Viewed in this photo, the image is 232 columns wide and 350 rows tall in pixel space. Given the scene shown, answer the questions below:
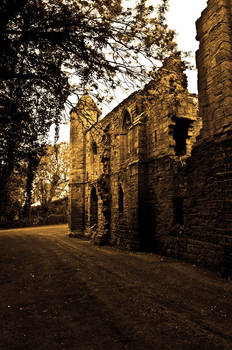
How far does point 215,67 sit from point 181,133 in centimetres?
→ 515

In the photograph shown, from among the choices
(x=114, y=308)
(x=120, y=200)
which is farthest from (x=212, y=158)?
(x=120, y=200)

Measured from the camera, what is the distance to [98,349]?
3.35m

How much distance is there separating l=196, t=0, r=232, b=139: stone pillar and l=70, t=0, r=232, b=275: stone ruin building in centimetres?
3

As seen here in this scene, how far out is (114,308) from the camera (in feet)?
15.7

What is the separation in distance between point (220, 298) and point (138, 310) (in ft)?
6.52

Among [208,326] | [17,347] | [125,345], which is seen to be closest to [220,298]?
[208,326]

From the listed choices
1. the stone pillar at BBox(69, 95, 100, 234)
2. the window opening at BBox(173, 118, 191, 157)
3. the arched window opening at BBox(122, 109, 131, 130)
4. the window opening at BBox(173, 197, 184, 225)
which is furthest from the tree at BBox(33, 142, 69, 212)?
the window opening at BBox(173, 197, 184, 225)

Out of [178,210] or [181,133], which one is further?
[181,133]

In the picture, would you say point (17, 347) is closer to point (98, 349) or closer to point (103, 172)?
point (98, 349)

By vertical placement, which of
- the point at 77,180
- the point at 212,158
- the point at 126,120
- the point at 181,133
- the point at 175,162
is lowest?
the point at 212,158

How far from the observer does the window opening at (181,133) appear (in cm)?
1176

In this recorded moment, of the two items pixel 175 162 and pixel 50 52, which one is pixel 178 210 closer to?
pixel 175 162

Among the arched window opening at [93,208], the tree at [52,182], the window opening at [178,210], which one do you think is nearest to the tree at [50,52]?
the window opening at [178,210]

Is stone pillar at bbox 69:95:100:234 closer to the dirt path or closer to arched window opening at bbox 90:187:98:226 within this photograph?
arched window opening at bbox 90:187:98:226
